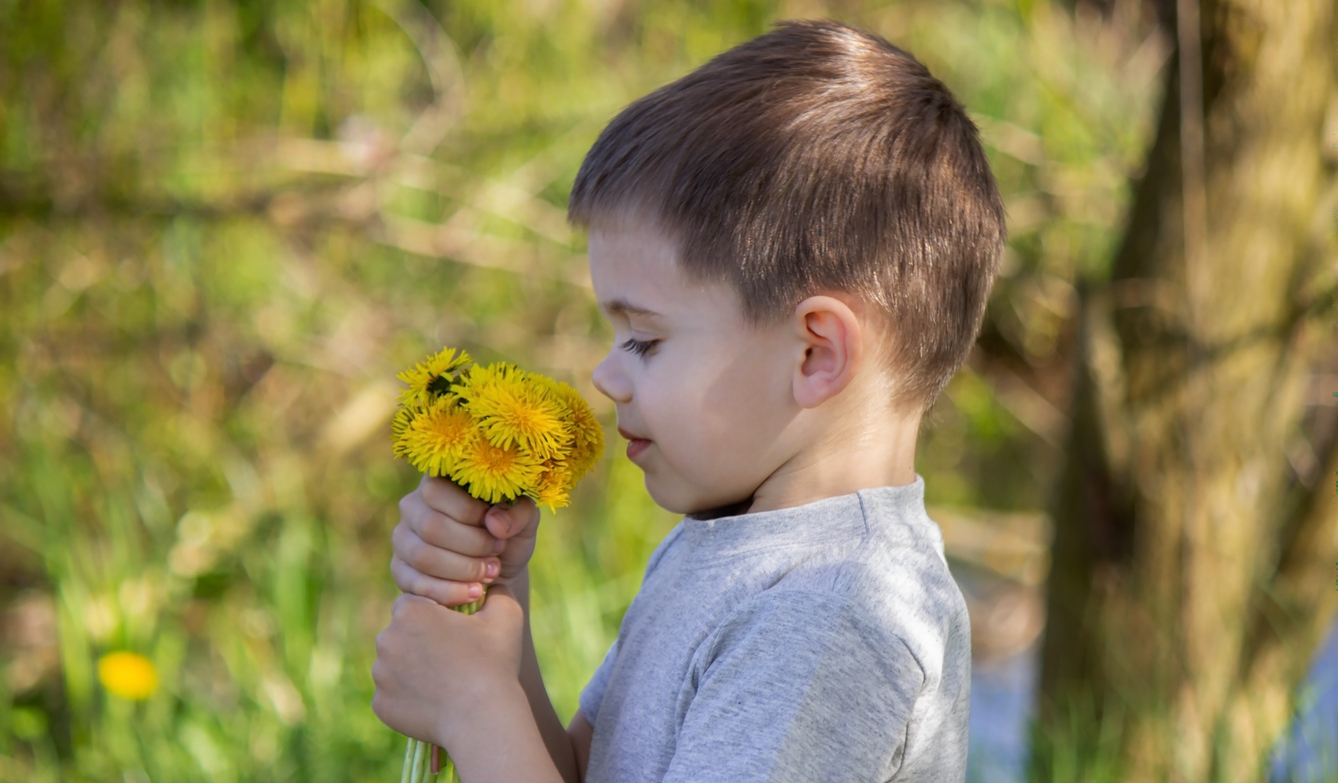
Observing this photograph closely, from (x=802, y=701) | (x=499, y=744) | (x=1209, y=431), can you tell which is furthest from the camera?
(x=1209, y=431)

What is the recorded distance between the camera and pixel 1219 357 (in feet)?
6.19

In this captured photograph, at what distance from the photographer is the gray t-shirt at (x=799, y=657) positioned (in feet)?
2.68

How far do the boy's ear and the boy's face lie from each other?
1 cm

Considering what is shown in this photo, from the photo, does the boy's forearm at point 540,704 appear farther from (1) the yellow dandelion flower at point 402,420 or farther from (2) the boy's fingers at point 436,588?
(1) the yellow dandelion flower at point 402,420

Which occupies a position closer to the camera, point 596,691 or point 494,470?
point 494,470

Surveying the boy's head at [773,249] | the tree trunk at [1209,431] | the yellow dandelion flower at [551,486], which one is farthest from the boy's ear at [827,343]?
the tree trunk at [1209,431]

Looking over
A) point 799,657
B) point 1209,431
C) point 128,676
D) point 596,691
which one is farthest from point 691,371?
point 128,676

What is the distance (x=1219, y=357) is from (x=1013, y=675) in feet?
6.15

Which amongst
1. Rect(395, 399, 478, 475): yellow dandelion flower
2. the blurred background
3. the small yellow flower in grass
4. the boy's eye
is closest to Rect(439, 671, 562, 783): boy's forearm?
Rect(395, 399, 478, 475): yellow dandelion flower

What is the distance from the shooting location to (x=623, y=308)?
963 mm

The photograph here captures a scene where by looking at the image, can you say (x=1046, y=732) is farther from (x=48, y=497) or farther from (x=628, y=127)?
(x=48, y=497)

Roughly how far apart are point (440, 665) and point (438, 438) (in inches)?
8.1

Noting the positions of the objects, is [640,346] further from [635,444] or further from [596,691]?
[596,691]

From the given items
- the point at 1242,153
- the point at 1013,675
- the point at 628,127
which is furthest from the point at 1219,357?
the point at 1013,675
